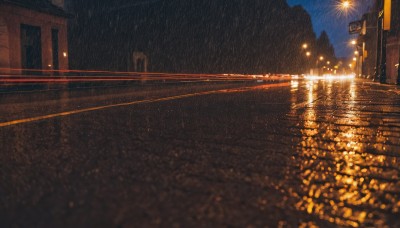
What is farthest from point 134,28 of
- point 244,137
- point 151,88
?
point 244,137

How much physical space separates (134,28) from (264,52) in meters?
44.2

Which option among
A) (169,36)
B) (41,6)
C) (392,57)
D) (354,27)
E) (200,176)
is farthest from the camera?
(354,27)

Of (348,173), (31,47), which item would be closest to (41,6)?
(31,47)

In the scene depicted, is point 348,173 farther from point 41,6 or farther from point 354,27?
point 354,27

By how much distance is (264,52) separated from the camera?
2889 inches

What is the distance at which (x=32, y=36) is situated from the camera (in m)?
25.8

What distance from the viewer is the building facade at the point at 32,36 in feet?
73.6

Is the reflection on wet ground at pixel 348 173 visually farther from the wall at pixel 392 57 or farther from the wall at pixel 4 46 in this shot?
the wall at pixel 392 57

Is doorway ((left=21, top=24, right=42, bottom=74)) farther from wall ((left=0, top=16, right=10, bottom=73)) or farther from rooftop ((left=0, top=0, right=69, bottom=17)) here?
wall ((left=0, top=16, right=10, bottom=73))

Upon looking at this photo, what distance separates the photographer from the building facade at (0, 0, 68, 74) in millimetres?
22438

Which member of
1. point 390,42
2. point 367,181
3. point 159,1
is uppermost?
point 159,1

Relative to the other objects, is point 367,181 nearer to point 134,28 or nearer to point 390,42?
point 134,28

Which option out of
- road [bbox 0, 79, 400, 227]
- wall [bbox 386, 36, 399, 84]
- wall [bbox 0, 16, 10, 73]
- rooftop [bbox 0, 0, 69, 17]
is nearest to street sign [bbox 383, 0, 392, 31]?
wall [bbox 386, 36, 399, 84]

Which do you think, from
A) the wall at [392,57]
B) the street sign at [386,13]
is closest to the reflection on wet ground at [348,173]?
the street sign at [386,13]
